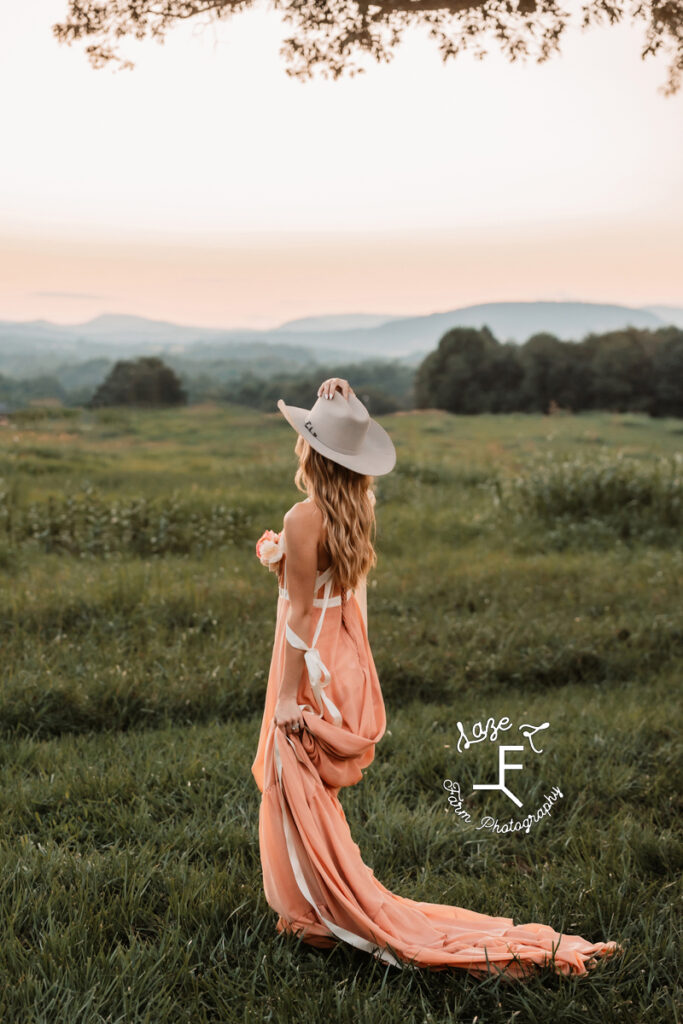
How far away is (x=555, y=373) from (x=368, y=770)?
46.2 ft

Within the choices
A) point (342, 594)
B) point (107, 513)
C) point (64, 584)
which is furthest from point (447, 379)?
point (342, 594)

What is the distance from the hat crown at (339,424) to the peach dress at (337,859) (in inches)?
16.8

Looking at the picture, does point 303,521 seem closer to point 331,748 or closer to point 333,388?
point 333,388

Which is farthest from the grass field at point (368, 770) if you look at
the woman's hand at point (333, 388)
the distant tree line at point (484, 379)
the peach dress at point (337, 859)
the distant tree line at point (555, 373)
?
the distant tree line at point (555, 373)

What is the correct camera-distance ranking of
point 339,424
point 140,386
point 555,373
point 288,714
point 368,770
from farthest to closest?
point 555,373 → point 140,386 → point 368,770 → point 288,714 → point 339,424

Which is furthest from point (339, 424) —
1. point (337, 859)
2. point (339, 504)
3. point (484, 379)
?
point (484, 379)

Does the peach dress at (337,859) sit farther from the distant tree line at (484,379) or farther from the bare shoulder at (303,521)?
the distant tree line at (484,379)

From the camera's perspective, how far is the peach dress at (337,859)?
3316 mm

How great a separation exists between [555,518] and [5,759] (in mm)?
7726

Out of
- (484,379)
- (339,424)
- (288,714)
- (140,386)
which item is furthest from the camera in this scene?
(484,379)

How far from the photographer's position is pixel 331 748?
3436 mm

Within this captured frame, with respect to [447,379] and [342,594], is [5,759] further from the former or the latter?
[447,379]

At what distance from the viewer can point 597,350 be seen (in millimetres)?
17828

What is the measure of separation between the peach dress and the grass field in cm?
9
